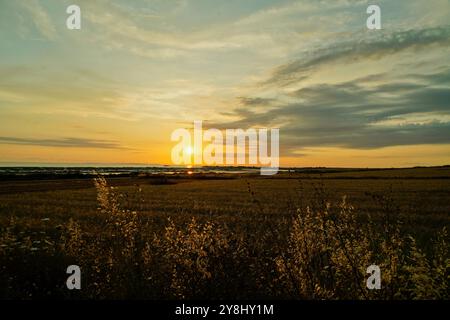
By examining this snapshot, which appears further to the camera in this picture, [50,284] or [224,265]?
[50,284]

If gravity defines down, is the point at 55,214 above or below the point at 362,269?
below

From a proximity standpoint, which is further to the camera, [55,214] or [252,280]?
[55,214]

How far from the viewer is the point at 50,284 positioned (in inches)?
218
